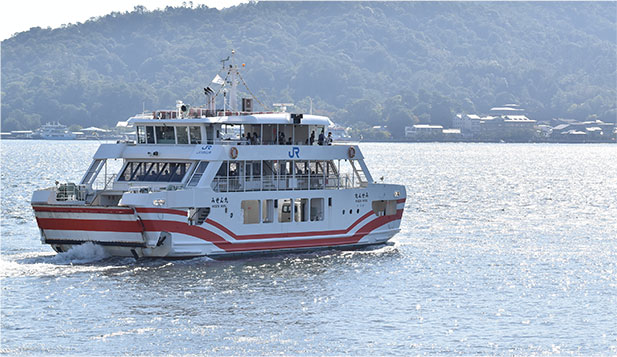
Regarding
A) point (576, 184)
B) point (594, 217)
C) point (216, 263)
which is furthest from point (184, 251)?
point (576, 184)

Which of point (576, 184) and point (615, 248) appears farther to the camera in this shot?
point (576, 184)

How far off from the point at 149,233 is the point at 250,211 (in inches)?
184

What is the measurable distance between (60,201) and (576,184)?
70.8m

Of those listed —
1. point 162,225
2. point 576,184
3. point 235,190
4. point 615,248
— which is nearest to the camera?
point 162,225

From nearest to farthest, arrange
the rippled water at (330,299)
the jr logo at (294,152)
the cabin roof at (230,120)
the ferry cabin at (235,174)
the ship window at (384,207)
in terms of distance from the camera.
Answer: the rippled water at (330,299)
the ferry cabin at (235,174)
the cabin roof at (230,120)
the jr logo at (294,152)
the ship window at (384,207)

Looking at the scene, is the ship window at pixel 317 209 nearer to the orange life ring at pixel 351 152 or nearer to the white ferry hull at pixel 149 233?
the white ferry hull at pixel 149 233

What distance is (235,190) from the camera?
39.4m

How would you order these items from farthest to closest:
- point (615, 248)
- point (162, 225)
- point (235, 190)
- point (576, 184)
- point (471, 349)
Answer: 1. point (576, 184)
2. point (615, 248)
3. point (235, 190)
4. point (162, 225)
5. point (471, 349)

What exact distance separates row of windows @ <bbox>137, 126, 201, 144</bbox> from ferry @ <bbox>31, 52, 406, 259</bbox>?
1.4 inches

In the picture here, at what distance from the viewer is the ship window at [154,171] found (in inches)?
1542

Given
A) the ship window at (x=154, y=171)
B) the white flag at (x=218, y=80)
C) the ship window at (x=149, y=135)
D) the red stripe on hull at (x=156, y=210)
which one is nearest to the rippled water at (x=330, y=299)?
the red stripe on hull at (x=156, y=210)

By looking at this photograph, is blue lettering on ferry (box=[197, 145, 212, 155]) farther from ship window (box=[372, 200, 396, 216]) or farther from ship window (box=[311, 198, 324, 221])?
ship window (box=[372, 200, 396, 216])

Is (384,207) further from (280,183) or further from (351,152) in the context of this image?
(280,183)

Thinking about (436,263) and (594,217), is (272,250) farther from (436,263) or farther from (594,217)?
(594,217)
